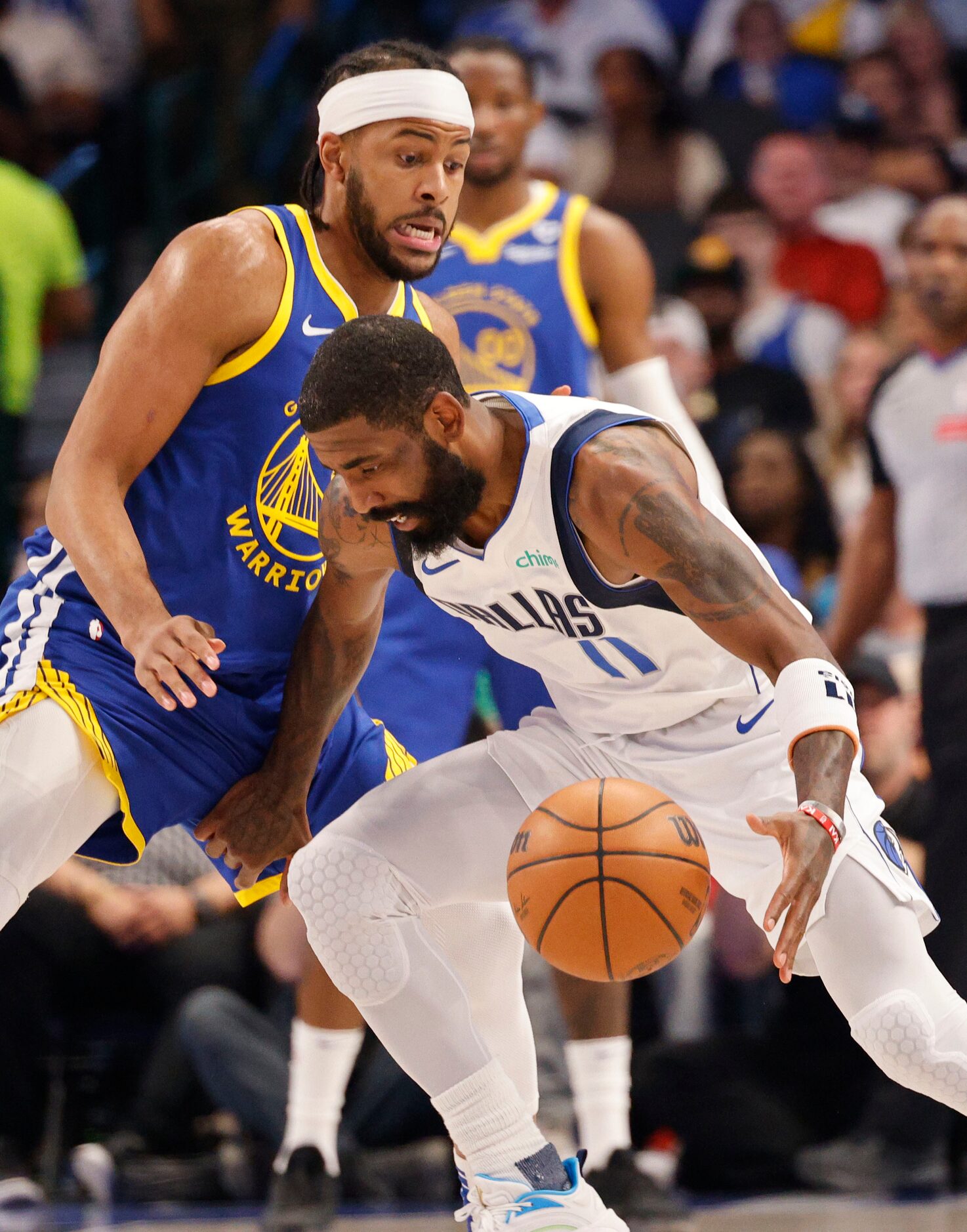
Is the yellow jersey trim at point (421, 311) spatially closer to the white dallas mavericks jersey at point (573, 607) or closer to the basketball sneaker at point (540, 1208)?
the white dallas mavericks jersey at point (573, 607)

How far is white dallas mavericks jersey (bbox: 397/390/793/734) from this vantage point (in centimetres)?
391

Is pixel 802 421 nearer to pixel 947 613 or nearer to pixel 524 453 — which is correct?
pixel 947 613

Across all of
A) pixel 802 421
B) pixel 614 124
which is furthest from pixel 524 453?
pixel 614 124

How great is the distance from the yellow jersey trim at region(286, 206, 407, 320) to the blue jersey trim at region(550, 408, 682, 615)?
689 mm

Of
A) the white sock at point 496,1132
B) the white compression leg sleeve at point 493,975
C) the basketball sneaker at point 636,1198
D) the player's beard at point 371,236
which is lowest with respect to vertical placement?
the basketball sneaker at point 636,1198

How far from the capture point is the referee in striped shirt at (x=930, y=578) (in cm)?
588

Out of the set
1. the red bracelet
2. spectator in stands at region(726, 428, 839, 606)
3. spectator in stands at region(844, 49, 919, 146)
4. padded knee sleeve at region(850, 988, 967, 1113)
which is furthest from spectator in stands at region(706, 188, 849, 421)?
the red bracelet

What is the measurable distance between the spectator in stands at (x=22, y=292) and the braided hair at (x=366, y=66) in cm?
404

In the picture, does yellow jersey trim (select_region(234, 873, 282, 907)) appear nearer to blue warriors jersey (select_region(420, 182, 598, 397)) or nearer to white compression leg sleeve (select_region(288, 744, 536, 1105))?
white compression leg sleeve (select_region(288, 744, 536, 1105))

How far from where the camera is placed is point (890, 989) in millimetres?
3693

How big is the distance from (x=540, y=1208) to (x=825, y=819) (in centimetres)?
110

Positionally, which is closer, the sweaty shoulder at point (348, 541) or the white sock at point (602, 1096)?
the sweaty shoulder at point (348, 541)

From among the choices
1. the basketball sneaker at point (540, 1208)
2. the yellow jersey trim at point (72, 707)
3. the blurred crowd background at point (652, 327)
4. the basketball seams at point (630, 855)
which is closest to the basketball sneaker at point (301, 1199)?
the blurred crowd background at point (652, 327)

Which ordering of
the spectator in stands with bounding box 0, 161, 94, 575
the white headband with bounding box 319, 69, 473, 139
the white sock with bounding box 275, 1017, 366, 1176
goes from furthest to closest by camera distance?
the spectator in stands with bounding box 0, 161, 94, 575 < the white sock with bounding box 275, 1017, 366, 1176 < the white headband with bounding box 319, 69, 473, 139
